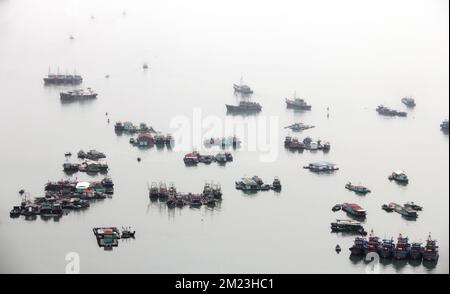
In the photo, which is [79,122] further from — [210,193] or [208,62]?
[208,62]

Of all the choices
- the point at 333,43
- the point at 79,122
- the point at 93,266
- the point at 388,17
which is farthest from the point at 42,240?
the point at 388,17

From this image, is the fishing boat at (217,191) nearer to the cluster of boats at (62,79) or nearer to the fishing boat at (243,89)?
the fishing boat at (243,89)

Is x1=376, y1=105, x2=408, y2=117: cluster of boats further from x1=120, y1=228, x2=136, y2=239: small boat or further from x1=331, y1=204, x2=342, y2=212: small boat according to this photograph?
x1=120, y1=228, x2=136, y2=239: small boat

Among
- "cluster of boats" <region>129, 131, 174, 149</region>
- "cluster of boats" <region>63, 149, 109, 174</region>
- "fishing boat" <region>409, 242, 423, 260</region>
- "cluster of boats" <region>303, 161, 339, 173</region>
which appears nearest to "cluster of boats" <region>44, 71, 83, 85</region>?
"cluster of boats" <region>129, 131, 174, 149</region>

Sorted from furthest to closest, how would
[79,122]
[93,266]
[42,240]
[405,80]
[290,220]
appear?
[405,80]
[79,122]
[290,220]
[42,240]
[93,266]

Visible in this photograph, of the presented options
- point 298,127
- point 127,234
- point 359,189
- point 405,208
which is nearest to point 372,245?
point 405,208

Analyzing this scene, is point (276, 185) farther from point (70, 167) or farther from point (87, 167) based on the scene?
point (70, 167)
